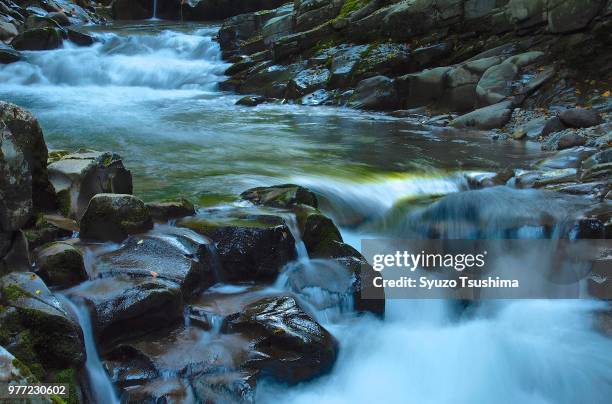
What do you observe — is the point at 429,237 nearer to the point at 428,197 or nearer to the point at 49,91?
the point at 428,197

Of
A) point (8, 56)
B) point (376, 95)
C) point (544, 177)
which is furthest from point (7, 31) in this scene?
point (544, 177)

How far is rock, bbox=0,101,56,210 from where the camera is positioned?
416cm

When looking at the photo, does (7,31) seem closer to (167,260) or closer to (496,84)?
(496,84)

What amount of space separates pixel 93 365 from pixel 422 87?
450 inches

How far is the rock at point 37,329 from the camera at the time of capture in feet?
9.92

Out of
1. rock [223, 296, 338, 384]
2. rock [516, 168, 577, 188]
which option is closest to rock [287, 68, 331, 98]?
rock [516, 168, 577, 188]

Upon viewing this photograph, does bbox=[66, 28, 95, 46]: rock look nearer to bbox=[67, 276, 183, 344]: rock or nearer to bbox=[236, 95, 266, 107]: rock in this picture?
bbox=[236, 95, 266, 107]: rock

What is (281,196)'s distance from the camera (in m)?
5.67

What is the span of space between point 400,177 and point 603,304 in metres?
3.37

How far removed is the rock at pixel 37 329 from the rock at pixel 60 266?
0.49 meters

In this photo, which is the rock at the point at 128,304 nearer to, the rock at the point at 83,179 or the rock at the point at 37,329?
the rock at the point at 37,329

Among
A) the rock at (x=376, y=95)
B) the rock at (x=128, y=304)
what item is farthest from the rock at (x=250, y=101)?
the rock at (x=128, y=304)

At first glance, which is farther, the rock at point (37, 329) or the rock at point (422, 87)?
the rock at point (422, 87)

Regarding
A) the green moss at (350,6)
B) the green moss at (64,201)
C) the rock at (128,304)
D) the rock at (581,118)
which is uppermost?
the green moss at (350,6)
